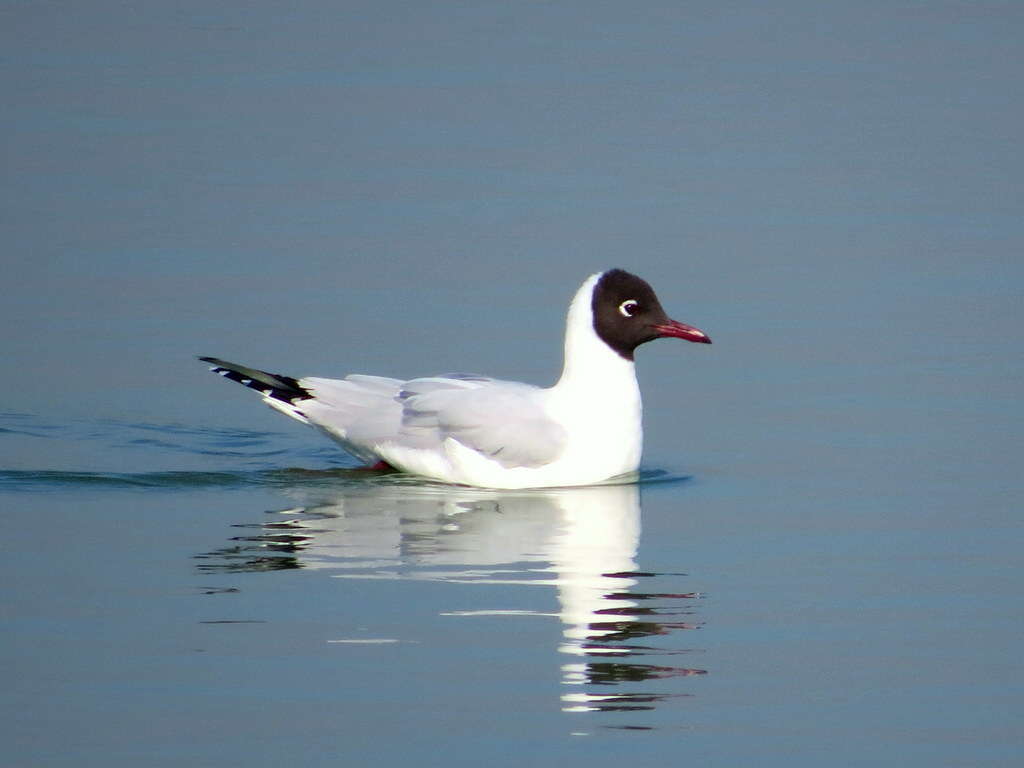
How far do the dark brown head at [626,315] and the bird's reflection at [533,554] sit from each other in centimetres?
93

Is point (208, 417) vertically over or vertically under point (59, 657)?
over

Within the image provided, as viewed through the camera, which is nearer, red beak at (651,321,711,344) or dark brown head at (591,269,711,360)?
red beak at (651,321,711,344)

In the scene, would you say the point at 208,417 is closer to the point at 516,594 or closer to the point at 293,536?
the point at 293,536

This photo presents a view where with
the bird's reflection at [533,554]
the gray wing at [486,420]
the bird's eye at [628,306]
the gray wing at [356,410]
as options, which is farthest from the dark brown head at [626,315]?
the gray wing at [356,410]

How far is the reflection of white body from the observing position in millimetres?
9523

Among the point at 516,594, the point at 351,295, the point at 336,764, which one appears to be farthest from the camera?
the point at 351,295

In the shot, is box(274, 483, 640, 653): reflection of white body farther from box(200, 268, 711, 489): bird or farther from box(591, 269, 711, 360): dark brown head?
box(591, 269, 711, 360): dark brown head

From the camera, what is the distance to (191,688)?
7.89m

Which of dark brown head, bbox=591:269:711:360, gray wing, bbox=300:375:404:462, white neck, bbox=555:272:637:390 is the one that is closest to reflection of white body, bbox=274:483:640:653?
gray wing, bbox=300:375:404:462

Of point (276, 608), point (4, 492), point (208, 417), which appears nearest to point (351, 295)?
point (208, 417)

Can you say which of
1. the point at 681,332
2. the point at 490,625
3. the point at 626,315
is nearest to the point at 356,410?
the point at 626,315

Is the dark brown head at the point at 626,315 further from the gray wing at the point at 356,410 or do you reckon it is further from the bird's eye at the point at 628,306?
the gray wing at the point at 356,410

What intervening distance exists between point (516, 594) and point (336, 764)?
2.20 m

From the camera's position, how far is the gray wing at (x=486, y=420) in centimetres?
1183
